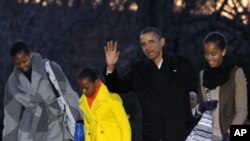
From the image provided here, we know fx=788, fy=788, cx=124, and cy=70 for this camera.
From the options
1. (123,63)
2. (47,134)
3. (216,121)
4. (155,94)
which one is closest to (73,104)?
(47,134)

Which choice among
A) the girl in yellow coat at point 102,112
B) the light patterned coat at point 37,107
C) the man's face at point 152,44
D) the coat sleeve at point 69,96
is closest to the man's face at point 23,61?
the light patterned coat at point 37,107

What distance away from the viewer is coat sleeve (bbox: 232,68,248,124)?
5.20 metres

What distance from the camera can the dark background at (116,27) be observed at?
9008 mm

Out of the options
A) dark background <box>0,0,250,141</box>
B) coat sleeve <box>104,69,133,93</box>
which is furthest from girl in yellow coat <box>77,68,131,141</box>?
dark background <box>0,0,250,141</box>

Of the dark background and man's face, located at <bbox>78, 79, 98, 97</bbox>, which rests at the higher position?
the dark background

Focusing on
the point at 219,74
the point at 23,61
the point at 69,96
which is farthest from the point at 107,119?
the point at 219,74

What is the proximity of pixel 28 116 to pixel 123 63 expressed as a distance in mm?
3459

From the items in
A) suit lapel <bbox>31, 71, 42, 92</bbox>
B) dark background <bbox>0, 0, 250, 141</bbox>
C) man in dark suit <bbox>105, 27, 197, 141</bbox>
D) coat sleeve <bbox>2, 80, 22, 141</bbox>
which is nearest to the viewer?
man in dark suit <bbox>105, 27, 197, 141</bbox>

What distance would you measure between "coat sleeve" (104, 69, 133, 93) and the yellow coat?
109 millimetres

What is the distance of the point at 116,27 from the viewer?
9.51 m

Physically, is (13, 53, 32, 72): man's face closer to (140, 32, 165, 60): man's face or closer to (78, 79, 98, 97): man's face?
(78, 79, 98, 97): man's face

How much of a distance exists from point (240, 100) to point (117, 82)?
910mm

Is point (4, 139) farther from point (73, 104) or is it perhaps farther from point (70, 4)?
point (70, 4)

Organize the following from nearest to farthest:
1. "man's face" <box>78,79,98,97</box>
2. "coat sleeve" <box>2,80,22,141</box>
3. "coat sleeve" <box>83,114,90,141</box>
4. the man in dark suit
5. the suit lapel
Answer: the man in dark suit < "man's face" <box>78,79,98,97</box> < "coat sleeve" <box>83,114,90,141</box> < the suit lapel < "coat sleeve" <box>2,80,22,141</box>
